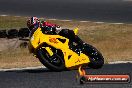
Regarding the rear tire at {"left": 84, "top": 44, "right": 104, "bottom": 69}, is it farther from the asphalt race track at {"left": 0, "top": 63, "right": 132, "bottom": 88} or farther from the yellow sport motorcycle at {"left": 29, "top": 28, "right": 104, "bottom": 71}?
the asphalt race track at {"left": 0, "top": 63, "right": 132, "bottom": 88}

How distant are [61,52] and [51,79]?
1765 mm

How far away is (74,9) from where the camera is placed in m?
32.8

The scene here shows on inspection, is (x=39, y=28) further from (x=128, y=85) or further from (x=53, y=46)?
(x=128, y=85)

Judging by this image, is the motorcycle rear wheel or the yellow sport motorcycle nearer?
the motorcycle rear wheel

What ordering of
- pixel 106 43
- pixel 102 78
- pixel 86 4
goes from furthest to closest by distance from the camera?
pixel 86 4, pixel 106 43, pixel 102 78

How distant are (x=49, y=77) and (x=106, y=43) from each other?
417 inches

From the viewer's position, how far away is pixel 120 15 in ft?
98.7

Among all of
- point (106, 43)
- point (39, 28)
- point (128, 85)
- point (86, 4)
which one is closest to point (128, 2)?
point (86, 4)

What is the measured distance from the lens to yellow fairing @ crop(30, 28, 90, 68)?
1355cm

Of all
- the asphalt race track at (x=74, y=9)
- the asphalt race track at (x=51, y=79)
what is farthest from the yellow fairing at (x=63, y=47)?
the asphalt race track at (x=74, y=9)

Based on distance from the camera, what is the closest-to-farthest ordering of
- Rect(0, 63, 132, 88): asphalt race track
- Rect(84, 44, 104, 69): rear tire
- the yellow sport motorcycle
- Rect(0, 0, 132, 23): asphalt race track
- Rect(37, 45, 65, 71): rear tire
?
Rect(0, 63, 132, 88): asphalt race track, Rect(37, 45, 65, 71): rear tire, the yellow sport motorcycle, Rect(84, 44, 104, 69): rear tire, Rect(0, 0, 132, 23): asphalt race track

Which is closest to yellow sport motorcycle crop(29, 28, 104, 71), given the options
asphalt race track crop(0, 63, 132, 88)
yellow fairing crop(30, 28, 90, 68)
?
yellow fairing crop(30, 28, 90, 68)

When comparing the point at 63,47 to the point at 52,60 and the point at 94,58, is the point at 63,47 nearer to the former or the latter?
the point at 52,60

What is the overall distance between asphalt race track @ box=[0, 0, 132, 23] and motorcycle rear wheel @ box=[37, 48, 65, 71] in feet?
48.9
